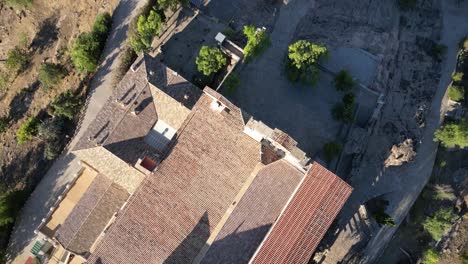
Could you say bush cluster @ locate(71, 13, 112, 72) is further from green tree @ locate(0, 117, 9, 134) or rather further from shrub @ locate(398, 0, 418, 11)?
shrub @ locate(398, 0, 418, 11)

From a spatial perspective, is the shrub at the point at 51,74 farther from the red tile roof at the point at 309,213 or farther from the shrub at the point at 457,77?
the shrub at the point at 457,77

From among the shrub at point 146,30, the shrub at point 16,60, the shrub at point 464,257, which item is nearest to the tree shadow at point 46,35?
the shrub at point 16,60

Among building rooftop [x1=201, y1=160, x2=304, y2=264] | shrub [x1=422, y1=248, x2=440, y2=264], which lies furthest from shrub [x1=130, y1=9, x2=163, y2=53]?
shrub [x1=422, y1=248, x2=440, y2=264]

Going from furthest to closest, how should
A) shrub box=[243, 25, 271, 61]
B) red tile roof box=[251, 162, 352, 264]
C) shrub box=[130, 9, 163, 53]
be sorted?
shrub box=[130, 9, 163, 53], shrub box=[243, 25, 271, 61], red tile roof box=[251, 162, 352, 264]

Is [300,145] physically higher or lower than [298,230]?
higher

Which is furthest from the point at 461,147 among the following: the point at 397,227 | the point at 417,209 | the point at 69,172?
Answer: the point at 69,172

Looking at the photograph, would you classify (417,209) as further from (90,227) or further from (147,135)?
(90,227)
